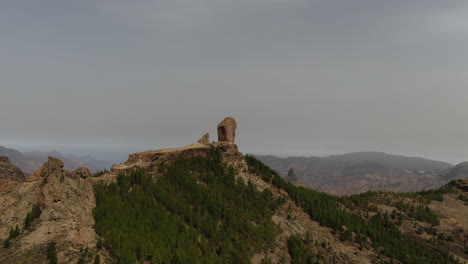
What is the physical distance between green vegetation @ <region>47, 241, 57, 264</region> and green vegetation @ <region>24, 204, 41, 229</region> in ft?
31.5

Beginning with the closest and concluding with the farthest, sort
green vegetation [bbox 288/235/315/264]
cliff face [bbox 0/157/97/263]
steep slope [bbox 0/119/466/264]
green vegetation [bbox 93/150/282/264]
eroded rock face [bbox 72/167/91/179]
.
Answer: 1. cliff face [bbox 0/157/97/263]
2. steep slope [bbox 0/119/466/264]
3. green vegetation [bbox 93/150/282/264]
4. eroded rock face [bbox 72/167/91/179]
5. green vegetation [bbox 288/235/315/264]

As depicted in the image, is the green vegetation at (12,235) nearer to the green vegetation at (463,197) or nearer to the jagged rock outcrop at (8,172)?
the jagged rock outcrop at (8,172)

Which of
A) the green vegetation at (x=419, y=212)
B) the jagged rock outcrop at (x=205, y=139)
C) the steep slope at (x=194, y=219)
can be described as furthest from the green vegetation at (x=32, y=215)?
the green vegetation at (x=419, y=212)

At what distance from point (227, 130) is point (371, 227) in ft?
249

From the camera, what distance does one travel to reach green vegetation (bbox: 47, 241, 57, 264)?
46.2m

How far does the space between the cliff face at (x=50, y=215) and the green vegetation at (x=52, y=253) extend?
0.94 meters

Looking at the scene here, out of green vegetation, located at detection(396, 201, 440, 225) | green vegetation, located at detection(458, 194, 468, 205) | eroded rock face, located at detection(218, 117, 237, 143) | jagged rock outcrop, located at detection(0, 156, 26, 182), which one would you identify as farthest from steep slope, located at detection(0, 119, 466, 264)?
jagged rock outcrop, located at detection(0, 156, 26, 182)

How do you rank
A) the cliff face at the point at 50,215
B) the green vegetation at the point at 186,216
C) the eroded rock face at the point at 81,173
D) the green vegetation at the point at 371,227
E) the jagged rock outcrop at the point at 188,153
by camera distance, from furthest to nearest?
the green vegetation at the point at 371,227, the jagged rock outcrop at the point at 188,153, the eroded rock face at the point at 81,173, the green vegetation at the point at 186,216, the cliff face at the point at 50,215

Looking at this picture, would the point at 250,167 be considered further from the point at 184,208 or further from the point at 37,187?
the point at 37,187

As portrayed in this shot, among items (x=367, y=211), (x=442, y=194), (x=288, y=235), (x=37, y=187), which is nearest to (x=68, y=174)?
(x=37, y=187)

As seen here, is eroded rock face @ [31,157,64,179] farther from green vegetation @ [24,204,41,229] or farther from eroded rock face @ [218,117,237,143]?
eroded rock face @ [218,117,237,143]

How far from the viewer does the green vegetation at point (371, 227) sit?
103 metres

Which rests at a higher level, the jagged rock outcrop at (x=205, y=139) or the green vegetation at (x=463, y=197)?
the jagged rock outcrop at (x=205, y=139)

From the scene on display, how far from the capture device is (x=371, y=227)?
116000 mm
